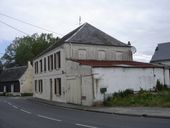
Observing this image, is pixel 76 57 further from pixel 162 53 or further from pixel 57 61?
pixel 162 53

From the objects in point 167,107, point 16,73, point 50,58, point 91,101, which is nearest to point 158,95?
point 167,107

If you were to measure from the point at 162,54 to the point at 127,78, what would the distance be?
46.6 meters

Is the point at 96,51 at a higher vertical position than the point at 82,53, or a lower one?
higher

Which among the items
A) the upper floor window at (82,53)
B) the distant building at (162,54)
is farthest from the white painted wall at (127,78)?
the distant building at (162,54)

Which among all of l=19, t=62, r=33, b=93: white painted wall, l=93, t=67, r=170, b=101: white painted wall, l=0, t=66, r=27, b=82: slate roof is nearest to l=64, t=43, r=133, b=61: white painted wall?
l=93, t=67, r=170, b=101: white painted wall

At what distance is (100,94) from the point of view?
97.6 feet

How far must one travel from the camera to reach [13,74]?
76.8 metres

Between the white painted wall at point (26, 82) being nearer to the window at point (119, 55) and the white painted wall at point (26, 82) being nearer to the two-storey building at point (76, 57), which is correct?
the two-storey building at point (76, 57)

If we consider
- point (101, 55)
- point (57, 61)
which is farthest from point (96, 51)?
point (57, 61)

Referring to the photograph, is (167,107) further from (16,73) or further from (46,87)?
(16,73)

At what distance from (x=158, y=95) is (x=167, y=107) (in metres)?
4.08

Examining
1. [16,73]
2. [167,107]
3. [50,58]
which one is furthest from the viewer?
[16,73]

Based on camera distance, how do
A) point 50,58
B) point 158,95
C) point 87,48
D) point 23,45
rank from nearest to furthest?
1. point 158,95
2. point 87,48
3. point 50,58
4. point 23,45

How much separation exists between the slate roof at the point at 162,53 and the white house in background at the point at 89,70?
110 feet
